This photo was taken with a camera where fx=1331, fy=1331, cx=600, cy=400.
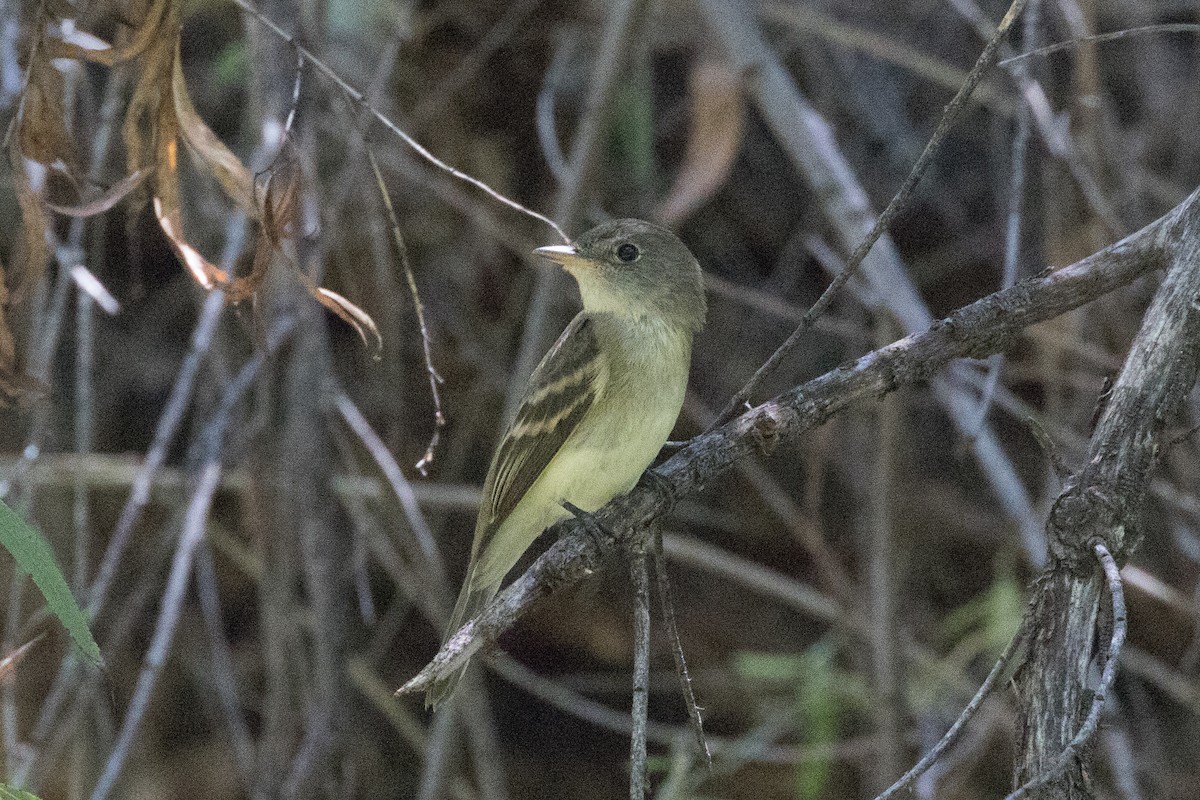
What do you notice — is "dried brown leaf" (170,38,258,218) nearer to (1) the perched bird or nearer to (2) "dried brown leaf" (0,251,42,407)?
(2) "dried brown leaf" (0,251,42,407)

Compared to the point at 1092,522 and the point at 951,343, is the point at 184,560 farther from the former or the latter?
the point at 1092,522

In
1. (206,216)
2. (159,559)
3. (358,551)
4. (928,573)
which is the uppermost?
(928,573)

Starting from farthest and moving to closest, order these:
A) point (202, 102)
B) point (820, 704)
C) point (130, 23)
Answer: point (202, 102) → point (820, 704) → point (130, 23)

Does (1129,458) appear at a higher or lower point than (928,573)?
lower

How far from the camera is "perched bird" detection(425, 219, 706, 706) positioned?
3.19 metres

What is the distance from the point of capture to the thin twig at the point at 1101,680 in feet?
5.28

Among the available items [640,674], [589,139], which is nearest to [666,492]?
[640,674]

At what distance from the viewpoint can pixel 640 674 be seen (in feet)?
6.52

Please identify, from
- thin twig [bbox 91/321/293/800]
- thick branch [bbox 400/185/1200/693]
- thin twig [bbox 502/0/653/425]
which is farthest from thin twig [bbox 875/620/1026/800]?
thin twig [bbox 502/0/653/425]

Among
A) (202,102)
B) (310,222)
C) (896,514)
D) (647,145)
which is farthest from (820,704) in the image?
(202,102)

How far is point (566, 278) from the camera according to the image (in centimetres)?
483

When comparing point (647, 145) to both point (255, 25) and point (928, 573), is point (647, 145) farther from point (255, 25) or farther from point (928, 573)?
point (928, 573)

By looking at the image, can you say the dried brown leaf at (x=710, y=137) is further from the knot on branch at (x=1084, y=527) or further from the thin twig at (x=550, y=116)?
the knot on branch at (x=1084, y=527)

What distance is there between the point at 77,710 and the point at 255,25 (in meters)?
1.99
